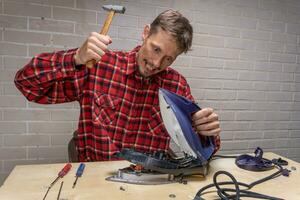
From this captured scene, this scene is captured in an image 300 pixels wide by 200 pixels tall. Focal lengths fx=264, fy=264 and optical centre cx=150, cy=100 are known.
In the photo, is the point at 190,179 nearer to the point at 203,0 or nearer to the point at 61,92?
the point at 61,92

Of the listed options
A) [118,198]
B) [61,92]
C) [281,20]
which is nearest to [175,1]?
[281,20]

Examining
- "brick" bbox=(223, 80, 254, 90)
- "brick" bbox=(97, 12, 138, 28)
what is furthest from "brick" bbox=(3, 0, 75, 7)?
"brick" bbox=(223, 80, 254, 90)

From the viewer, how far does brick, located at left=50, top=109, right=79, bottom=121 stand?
1.73 metres

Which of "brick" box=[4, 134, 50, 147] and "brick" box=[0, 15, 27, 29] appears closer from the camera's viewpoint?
"brick" box=[0, 15, 27, 29]

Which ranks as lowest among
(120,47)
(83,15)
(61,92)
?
(61,92)

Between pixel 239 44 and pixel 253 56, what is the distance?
0.17 meters

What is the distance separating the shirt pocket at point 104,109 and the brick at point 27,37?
0.70 meters

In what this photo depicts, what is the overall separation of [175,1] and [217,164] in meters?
1.26

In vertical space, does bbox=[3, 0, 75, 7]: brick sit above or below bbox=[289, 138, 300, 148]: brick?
above

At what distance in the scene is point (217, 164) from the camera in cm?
105

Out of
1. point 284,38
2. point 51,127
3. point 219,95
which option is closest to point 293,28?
point 284,38

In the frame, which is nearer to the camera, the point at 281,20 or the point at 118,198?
the point at 118,198

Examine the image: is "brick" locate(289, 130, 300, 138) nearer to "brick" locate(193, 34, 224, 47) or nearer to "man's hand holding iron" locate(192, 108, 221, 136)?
"brick" locate(193, 34, 224, 47)

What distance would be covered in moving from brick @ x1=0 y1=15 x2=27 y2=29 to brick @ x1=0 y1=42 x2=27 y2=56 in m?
0.11
